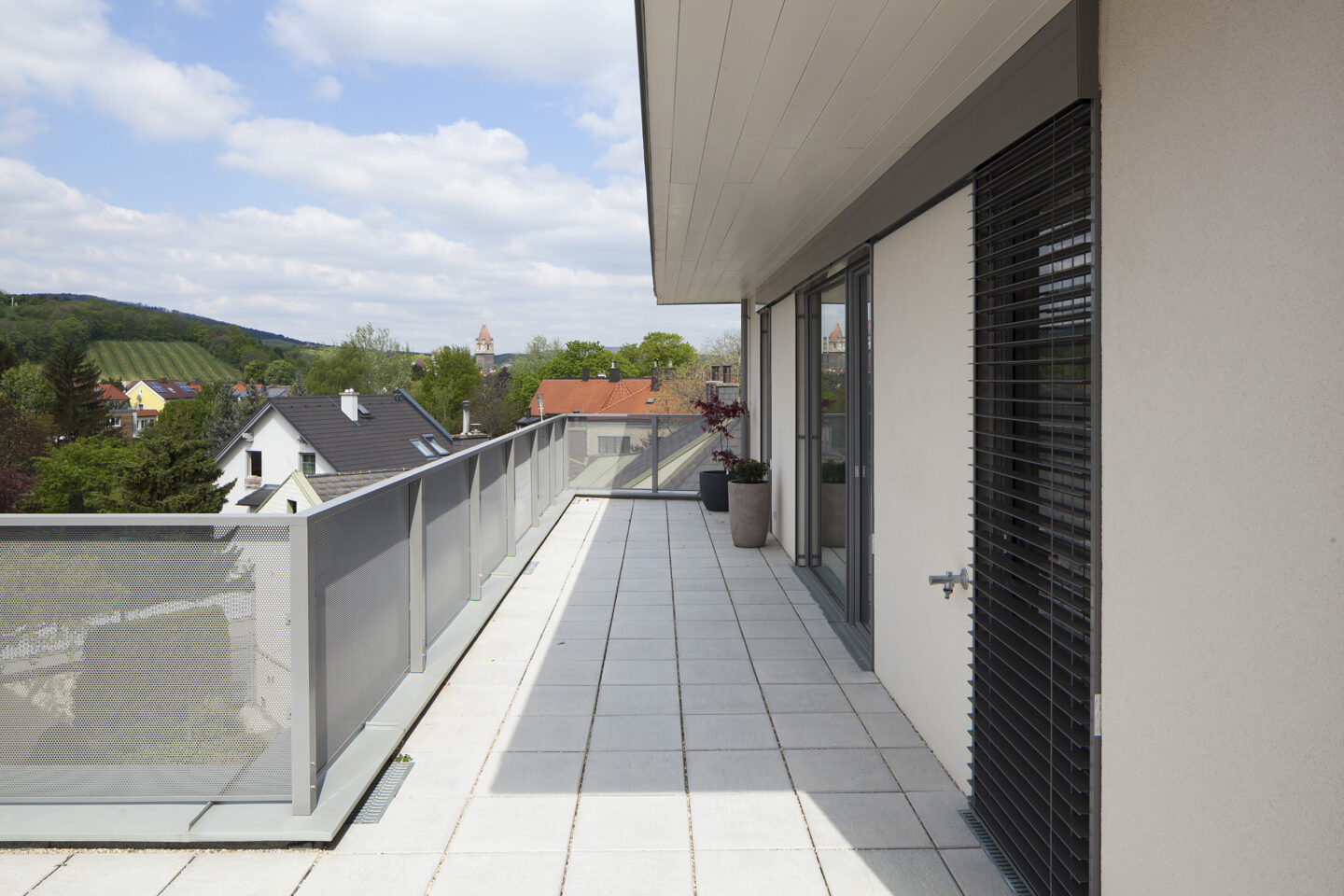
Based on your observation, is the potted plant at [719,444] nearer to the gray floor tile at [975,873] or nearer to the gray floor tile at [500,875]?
the gray floor tile at [975,873]

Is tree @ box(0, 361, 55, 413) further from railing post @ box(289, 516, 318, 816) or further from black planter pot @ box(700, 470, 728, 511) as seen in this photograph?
railing post @ box(289, 516, 318, 816)

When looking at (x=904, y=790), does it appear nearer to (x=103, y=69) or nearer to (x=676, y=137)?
(x=676, y=137)

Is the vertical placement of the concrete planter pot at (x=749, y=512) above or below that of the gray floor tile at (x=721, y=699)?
above

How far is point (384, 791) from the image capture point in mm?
2850

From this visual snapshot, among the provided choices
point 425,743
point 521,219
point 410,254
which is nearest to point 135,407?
point 410,254

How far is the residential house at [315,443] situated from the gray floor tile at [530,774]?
2794 cm

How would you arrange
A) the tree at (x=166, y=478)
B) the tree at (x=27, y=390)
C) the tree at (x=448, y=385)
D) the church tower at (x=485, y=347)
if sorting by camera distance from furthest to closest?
the church tower at (x=485, y=347), the tree at (x=448, y=385), the tree at (x=27, y=390), the tree at (x=166, y=478)

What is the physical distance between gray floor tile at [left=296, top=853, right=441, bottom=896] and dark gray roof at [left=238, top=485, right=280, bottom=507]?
32.1m

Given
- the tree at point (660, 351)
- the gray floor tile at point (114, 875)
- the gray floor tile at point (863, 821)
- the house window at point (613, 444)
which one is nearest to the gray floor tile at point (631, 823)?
the gray floor tile at point (863, 821)

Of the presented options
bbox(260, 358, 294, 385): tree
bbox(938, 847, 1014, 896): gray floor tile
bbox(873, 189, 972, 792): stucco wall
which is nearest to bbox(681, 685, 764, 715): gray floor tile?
bbox(873, 189, 972, 792): stucco wall

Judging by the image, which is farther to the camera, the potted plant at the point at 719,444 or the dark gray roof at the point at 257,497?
the dark gray roof at the point at 257,497

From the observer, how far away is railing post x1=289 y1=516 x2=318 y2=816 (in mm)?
2473

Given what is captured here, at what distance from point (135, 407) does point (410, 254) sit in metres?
28.5

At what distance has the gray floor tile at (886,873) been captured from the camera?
7.52 feet
